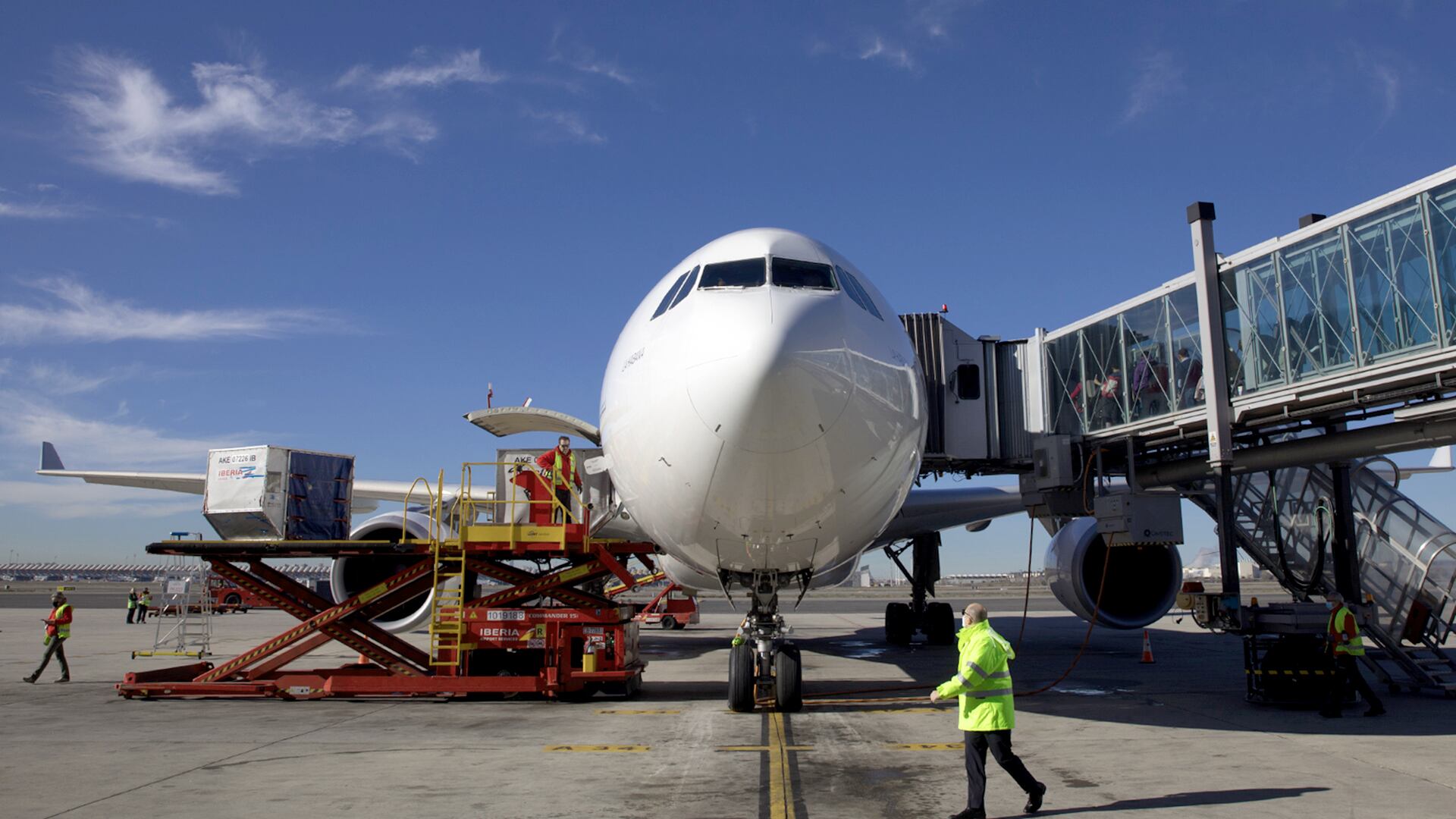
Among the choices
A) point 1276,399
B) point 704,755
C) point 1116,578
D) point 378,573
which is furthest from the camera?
point 1116,578

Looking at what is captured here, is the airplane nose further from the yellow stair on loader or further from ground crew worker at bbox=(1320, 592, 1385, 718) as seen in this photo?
ground crew worker at bbox=(1320, 592, 1385, 718)

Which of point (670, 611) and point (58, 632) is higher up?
point (58, 632)

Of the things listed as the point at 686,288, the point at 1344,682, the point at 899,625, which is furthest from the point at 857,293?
the point at 899,625

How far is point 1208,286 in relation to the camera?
10.2m

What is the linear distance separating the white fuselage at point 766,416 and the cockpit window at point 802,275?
2.3 inches

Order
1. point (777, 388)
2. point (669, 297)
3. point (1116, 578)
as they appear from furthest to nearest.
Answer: point (1116, 578)
point (669, 297)
point (777, 388)

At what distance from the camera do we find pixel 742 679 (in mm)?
8797

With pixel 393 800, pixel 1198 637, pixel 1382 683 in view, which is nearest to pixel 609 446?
pixel 393 800

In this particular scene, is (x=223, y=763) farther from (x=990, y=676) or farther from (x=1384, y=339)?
(x=1384, y=339)

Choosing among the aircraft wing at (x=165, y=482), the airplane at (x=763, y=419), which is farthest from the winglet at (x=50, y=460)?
the airplane at (x=763, y=419)

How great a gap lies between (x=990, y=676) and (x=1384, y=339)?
5.48 meters

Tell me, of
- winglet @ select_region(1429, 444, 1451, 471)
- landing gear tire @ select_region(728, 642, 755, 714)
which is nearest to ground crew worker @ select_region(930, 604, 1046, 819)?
landing gear tire @ select_region(728, 642, 755, 714)

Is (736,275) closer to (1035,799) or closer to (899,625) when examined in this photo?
(1035,799)

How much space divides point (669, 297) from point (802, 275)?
3.80 ft
